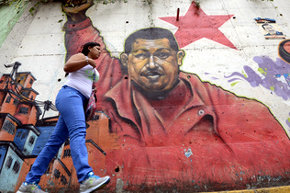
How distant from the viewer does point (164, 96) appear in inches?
150

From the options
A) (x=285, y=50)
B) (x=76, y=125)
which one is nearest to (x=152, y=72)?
(x=76, y=125)

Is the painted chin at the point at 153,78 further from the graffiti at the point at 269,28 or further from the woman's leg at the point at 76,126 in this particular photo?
the graffiti at the point at 269,28

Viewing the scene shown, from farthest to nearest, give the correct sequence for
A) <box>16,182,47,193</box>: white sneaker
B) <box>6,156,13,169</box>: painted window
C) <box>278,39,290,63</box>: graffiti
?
<box>278,39,290,63</box>: graffiti < <box>6,156,13,169</box>: painted window < <box>16,182,47,193</box>: white sneaker

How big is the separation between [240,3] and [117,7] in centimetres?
336

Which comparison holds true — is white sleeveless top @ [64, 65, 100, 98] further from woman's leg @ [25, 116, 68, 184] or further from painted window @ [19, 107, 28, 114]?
painted window @ [19, 107, 28, 114]

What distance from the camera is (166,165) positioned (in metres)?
3.07

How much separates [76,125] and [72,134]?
0.10 meters

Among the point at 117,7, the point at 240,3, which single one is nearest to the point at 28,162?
the point at 117,7

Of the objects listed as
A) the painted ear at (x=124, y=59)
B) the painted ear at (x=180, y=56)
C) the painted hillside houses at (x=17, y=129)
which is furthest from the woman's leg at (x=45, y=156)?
the painted ear at (x=180, y=56)

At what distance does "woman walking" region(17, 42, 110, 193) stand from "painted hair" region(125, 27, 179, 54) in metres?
2.16

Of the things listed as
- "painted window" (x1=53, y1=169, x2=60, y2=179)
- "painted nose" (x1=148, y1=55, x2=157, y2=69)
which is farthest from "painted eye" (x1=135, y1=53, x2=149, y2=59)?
"painted window" (x1=53, y1=169, x2=60, y2=179)

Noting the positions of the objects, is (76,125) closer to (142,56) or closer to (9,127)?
(9,127)

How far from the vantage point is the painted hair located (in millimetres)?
4418

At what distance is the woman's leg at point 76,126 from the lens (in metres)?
1.83
